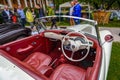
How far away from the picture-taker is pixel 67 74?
11.1ft

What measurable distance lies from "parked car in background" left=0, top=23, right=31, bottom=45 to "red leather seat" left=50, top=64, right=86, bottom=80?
2389mm

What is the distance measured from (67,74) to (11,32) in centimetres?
298

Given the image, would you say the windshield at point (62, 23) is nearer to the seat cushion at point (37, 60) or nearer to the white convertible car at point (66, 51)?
the white convertible car at point (66, 51)

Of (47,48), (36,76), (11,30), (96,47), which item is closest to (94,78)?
(36,76)

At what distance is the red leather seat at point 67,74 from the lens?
3218 mm

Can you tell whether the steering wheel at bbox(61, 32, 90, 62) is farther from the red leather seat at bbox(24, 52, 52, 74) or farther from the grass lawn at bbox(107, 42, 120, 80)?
the grass lawn at bbox(107, 42, 120, 80)

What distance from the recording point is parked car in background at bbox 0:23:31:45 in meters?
5.64

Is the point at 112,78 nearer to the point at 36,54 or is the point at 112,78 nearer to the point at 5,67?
the point at 36,54

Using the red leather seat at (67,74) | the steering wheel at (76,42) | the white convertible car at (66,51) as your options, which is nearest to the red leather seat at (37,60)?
the white convertible car at (66,51)

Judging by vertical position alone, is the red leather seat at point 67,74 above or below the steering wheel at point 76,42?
below

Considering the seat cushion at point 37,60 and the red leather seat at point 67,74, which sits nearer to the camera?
the red leather seat at point 67,74

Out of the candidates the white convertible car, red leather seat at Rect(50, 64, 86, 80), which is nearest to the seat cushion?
the white convertible car

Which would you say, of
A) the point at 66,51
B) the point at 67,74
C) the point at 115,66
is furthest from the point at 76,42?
the point at 115,66

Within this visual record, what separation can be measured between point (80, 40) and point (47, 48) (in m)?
0.99
